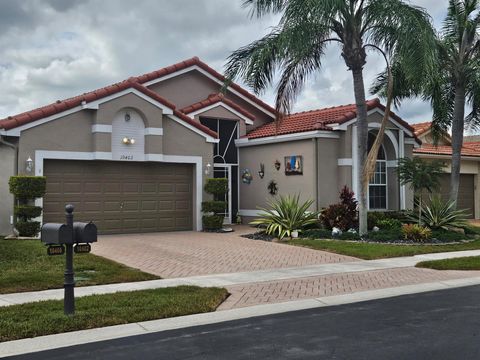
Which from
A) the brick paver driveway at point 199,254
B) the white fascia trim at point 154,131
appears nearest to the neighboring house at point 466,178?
the brick paver driveway at point 199,254

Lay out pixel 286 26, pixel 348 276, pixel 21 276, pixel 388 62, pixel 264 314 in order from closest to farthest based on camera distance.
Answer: pixel 264 314 → pixel 21 276 → pixel 348 276 → pixel 286 26 → pixel 388 62

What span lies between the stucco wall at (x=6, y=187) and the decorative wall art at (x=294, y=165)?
31.5ft

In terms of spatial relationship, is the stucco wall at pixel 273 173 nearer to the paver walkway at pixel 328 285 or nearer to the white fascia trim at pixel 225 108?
the white fascia trim at pixel 225 108

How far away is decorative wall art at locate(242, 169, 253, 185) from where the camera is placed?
22.4m

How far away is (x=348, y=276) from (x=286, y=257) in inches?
107

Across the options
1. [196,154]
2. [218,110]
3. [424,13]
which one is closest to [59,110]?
[196,154]

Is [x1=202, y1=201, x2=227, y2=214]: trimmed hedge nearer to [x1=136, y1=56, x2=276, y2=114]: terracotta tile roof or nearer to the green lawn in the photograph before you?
the green lawn

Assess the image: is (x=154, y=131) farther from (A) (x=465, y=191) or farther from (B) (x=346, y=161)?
(A) (x=465, y=191)

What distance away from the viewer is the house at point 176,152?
1695cm

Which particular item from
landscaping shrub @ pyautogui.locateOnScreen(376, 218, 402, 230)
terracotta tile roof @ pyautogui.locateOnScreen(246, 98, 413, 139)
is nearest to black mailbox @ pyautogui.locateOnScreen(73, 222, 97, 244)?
terracotta tile roof @ pyautogui.locateOnScreen(246, 98, 413, 139)

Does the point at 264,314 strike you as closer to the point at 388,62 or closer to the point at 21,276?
the point at 21,276

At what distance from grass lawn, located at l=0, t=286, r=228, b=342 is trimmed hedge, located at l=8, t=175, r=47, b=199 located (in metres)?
8.12

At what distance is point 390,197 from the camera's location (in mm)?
21875

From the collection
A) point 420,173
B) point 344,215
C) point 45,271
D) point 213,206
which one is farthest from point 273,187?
point 45,271
